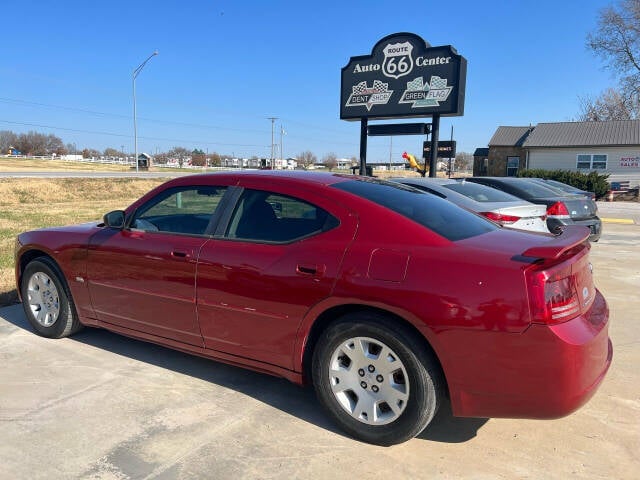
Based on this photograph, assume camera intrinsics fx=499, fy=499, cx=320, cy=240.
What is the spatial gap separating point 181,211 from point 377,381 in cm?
225

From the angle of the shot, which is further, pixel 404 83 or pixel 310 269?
pixel 404 83

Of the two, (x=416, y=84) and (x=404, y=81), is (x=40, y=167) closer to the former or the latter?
(x=404, y=81)

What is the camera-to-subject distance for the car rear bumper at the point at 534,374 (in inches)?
95.3

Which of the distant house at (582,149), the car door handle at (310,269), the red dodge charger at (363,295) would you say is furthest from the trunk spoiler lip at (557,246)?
the distant house at (582,149)

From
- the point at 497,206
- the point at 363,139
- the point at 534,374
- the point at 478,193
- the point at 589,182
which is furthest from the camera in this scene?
the point at 589,182

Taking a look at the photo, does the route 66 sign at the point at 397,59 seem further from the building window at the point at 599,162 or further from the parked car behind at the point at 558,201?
the building window at the point at 599,162

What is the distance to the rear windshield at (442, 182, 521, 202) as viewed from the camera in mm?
7094

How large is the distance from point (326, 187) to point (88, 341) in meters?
2.79

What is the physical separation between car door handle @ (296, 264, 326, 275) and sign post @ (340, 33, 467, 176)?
17.0 meters

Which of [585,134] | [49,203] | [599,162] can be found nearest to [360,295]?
[49,203]

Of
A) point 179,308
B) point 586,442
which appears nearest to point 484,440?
point 586,442

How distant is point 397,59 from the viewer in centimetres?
1922

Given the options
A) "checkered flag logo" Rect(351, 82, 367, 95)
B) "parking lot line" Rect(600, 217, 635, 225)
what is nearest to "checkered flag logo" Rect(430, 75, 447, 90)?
"checkered flag logo" Rect(351, 82, 367, 95)

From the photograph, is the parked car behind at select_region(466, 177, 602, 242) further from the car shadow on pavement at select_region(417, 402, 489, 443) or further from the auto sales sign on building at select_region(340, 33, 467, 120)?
the auto sales sign on building at select_region(340, 33, 467, 120)
